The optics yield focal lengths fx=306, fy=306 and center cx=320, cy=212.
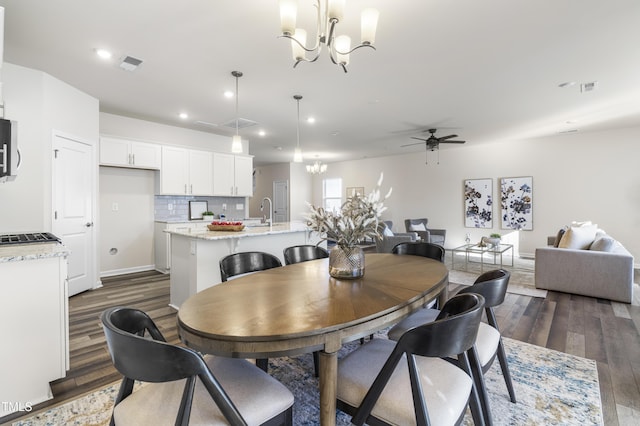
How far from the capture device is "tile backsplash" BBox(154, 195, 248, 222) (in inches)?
221

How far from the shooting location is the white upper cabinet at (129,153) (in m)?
4.72

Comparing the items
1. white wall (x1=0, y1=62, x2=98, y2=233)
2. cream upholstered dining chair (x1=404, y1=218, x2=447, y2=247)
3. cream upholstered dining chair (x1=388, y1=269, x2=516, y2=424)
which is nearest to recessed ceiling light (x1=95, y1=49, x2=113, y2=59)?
white wall (x1=0, y1=62, x2=98, y2=233)

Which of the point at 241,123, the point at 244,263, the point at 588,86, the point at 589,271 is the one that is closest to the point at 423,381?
the point at 244,263

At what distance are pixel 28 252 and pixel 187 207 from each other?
4133mm

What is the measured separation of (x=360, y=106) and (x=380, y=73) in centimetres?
113

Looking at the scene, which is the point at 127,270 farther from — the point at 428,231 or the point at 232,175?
the point at 428,231

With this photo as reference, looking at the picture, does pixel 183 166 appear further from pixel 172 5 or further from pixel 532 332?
pixel 532 332

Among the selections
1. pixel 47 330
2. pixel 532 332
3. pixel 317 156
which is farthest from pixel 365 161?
pixel 47 330

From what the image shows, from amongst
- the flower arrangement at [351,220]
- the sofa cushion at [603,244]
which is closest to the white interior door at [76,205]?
the flower arrangement at [351,220]

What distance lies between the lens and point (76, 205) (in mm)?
3922

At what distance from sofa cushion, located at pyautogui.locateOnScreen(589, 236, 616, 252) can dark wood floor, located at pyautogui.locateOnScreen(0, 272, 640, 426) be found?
2.18 ft

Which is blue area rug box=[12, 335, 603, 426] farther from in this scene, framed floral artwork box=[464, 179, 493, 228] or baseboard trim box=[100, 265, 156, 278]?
framed floral artwork box=[464, 179, 493, 228]

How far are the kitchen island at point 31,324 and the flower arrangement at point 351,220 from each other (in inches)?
65.9

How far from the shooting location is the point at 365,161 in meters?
9.47
